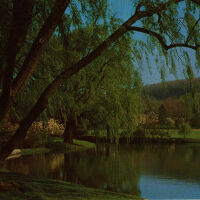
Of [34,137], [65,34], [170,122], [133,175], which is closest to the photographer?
[65,34]

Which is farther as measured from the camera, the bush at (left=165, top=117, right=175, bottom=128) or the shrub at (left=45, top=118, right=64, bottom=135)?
the bush at (left=165, top=117, right=175, bottom=128)

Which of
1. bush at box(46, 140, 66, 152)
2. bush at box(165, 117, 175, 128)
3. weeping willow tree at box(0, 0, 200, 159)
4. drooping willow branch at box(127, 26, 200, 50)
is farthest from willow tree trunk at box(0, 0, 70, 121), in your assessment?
bush at box(165, 117, 175, 128)

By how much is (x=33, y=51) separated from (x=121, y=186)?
4167 millimetres

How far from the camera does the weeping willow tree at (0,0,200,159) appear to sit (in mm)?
3074

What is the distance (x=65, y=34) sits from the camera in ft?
12.8

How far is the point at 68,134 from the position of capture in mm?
15273

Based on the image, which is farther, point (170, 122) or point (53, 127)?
point (170, 122)

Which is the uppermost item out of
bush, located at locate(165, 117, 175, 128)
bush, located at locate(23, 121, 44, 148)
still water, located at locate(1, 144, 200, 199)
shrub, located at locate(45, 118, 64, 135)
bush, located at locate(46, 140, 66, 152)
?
bush, located at locate(165, 117, 175, 128)

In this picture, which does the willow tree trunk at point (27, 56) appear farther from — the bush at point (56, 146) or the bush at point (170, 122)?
the bush at point (170, 122)

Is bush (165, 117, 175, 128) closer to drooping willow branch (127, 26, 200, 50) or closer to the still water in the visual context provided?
Answer: the still water

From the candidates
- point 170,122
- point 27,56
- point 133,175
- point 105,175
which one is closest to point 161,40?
point 27,56

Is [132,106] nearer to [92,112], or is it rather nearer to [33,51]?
[92,112]

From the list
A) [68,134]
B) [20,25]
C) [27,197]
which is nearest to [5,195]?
[27,197]

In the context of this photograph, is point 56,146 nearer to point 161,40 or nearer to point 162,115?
point 161,40
